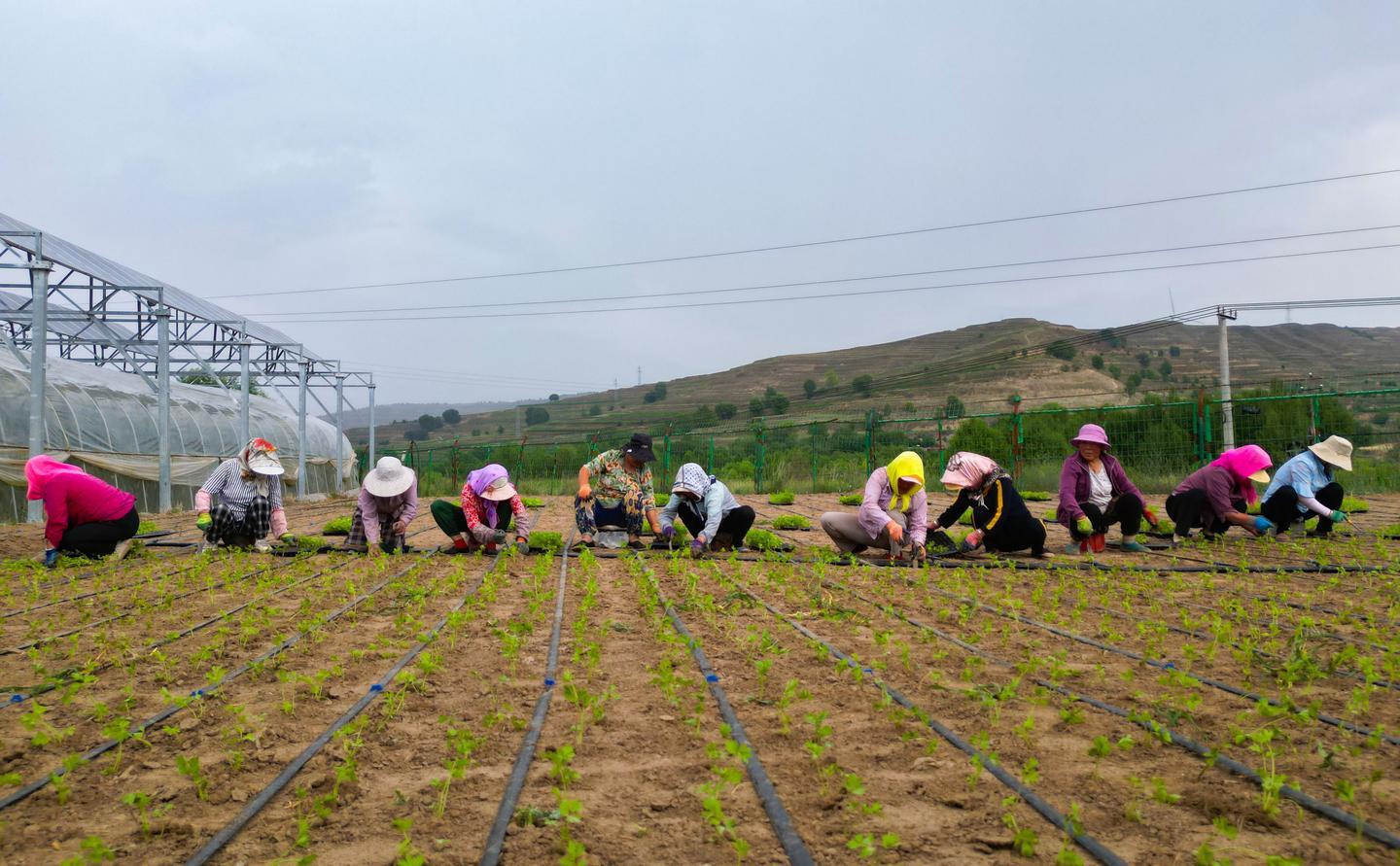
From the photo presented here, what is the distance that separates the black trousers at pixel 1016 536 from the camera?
23.2 ft

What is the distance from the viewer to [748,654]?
152 inches

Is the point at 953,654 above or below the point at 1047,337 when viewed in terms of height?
below

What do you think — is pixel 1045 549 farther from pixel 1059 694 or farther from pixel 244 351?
pixel 244 351

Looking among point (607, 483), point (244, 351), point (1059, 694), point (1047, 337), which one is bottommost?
point (1059, 694)

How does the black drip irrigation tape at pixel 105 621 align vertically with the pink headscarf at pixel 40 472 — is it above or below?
below

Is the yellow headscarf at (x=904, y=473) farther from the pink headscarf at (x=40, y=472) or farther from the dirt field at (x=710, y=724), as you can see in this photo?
the pink headscarf at (x=40, y=472)

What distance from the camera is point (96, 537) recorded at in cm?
714

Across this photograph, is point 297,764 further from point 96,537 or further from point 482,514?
point 96,537

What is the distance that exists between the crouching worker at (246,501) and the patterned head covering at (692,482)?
346 cm

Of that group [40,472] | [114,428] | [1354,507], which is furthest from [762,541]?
[114,428]

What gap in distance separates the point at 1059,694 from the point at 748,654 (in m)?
1.30

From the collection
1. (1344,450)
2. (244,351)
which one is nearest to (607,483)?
(1344,450)

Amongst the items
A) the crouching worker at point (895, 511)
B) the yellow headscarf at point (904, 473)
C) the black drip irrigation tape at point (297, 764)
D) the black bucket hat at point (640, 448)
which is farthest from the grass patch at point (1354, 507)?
the black drip irrigation tape at point (297, 764)

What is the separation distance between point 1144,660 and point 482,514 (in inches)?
215
